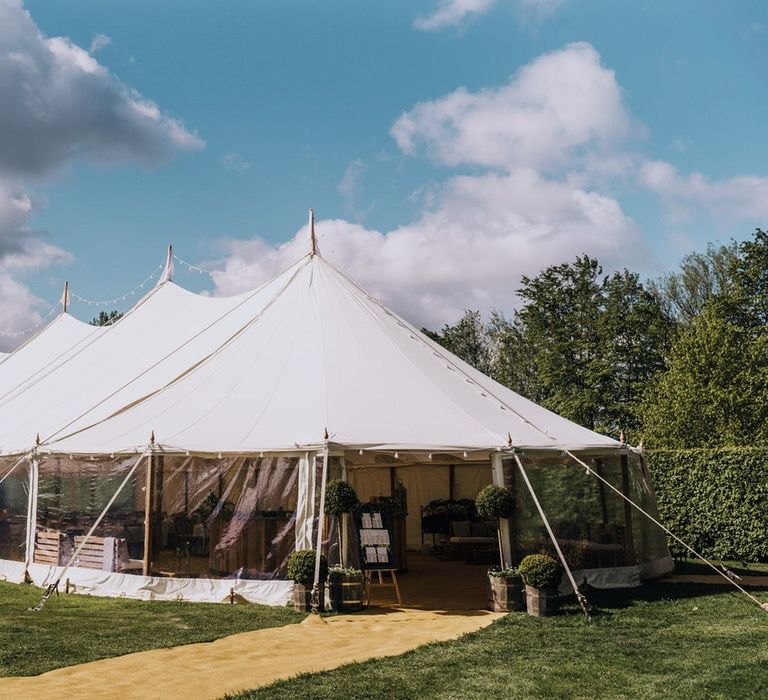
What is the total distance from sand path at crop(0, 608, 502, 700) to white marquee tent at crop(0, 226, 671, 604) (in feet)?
4.86

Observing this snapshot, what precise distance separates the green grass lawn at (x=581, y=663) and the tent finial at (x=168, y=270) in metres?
10.6

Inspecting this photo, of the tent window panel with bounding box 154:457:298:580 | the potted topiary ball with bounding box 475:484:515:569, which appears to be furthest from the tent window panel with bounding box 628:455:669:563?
the tent window panel with bounding box 154:457:298:580

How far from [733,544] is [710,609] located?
4676 mm

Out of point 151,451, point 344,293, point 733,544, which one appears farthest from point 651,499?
point 151,451

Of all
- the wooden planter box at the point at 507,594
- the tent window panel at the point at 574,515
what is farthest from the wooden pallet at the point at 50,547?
the tent window panel at the point at 574,515

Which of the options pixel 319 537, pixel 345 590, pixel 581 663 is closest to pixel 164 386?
pixel 319 537

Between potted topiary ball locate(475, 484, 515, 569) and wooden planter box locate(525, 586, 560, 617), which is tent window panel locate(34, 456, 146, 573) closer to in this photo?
potted topiary ball locate(475, 484, 515, 569)

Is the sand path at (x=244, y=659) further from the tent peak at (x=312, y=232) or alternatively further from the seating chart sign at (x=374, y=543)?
the tent peak at (x=312, y=232)

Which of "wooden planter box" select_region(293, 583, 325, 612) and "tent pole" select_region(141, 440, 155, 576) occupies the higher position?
"tent pole" select_region(141, 440, 155, 576)

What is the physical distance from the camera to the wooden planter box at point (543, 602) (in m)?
8.85

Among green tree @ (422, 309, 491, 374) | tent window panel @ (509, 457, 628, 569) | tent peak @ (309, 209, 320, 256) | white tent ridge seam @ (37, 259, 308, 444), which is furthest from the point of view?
green tree @ (422, 309, 491, 374)

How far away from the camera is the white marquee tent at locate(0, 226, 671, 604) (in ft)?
32.3

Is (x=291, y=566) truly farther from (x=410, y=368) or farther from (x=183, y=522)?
(x=410, y=368)

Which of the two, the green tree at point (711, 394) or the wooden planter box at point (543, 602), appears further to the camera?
the green tree at point (711, 394)
